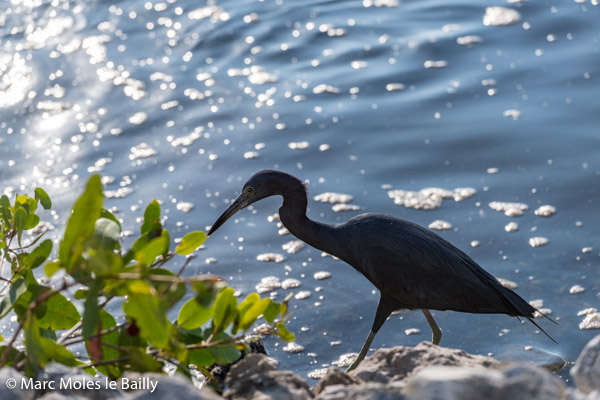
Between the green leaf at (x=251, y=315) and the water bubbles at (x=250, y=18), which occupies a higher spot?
the green leaf at (x=251, y=315)

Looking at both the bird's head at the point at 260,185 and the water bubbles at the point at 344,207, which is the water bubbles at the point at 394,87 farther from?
the bird's head at the point at 260,185

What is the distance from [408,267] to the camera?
17.3 ft

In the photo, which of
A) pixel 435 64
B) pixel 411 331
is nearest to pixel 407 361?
pixel 411 331

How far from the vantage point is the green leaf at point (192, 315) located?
3.17m

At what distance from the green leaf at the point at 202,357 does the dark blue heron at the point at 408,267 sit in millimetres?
2002

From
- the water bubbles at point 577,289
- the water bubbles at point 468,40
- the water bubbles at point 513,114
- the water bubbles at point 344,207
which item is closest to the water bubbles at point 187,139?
the water bubbles at point 344,207

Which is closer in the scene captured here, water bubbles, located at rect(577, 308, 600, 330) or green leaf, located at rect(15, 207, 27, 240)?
green leaf, located at rect(15, 207, 27, 240)

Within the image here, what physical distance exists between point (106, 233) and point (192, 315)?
0.64m

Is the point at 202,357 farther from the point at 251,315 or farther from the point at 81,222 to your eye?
the point at 81,222

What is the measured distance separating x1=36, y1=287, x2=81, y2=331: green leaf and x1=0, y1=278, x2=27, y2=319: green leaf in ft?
0.45

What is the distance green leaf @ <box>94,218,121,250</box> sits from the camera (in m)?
2.63

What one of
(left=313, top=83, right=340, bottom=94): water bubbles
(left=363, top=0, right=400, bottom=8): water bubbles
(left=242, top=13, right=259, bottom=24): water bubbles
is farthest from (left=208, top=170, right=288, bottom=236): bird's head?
(left=363, top=0, right=400, bottom=8): water bubbles

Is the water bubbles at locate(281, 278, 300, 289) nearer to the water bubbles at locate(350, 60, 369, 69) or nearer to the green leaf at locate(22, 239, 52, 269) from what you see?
the green leaf at locate(22, 239, 52, 269)

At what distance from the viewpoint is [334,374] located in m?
3.02
